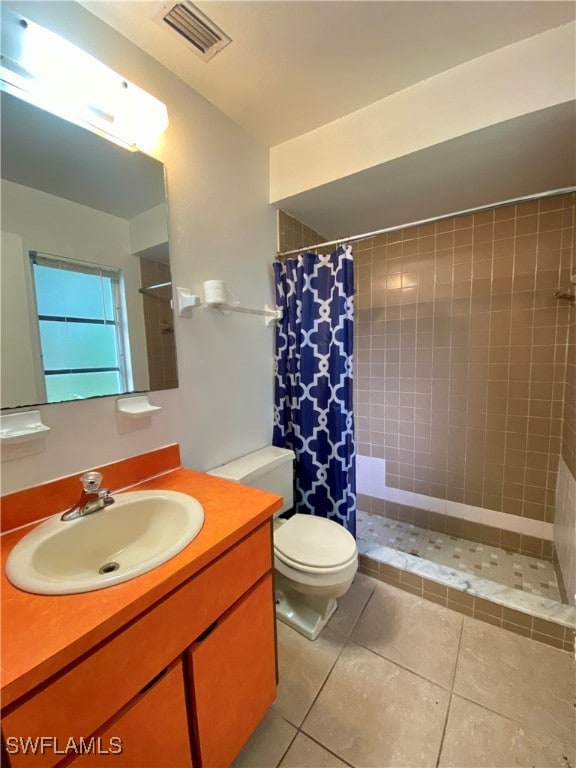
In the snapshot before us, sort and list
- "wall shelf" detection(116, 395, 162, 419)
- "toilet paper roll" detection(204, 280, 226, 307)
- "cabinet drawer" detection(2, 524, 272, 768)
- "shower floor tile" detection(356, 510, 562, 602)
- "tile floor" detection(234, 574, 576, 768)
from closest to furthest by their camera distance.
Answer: "cabinet drawer" detection(2, 524, 272, 768)
"tile floor" detection(234, 574, 576, 768)
"wall shelf" detection(116, 395, 162, 419)
"toilet paper roll" detection(204, 280, 226, 307)
"shower floor tile" detection(356, 510, 562, 602)

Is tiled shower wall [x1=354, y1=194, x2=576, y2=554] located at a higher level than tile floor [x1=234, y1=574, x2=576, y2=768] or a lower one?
higher

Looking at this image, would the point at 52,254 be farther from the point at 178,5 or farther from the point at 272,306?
the point at 272,306

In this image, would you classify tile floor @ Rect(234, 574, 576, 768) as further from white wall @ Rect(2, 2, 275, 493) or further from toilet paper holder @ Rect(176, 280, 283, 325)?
toilet paper holder @ Rect(176, 280, 283, 325)

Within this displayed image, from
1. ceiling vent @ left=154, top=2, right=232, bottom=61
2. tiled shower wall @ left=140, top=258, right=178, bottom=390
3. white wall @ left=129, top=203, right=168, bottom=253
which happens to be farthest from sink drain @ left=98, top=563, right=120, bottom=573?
ceiling vent @ left=154, top=2, right=232, bottom=61

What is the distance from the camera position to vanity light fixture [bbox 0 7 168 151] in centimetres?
88

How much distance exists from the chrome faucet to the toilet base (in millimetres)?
1094

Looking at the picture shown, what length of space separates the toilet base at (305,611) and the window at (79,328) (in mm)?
1309

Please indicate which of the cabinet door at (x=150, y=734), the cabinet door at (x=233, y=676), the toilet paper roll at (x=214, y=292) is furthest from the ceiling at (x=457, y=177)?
the cabinet door at (x=150, y=734)

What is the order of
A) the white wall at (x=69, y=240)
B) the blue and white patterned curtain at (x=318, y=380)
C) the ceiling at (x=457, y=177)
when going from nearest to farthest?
the white wall at (x=69, y=240) < the ceiling at (x=457, y=177) < the blue and white patterned curtain at (x=318, y=380)

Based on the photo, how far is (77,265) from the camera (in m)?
1.05

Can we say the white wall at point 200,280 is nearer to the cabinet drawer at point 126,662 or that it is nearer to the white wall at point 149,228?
the white wall at point 149,228

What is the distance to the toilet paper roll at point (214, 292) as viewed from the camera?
4.63 feet

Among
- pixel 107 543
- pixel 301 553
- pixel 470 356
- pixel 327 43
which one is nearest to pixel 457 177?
pixel 327 43

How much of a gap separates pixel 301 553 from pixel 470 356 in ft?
5.57
